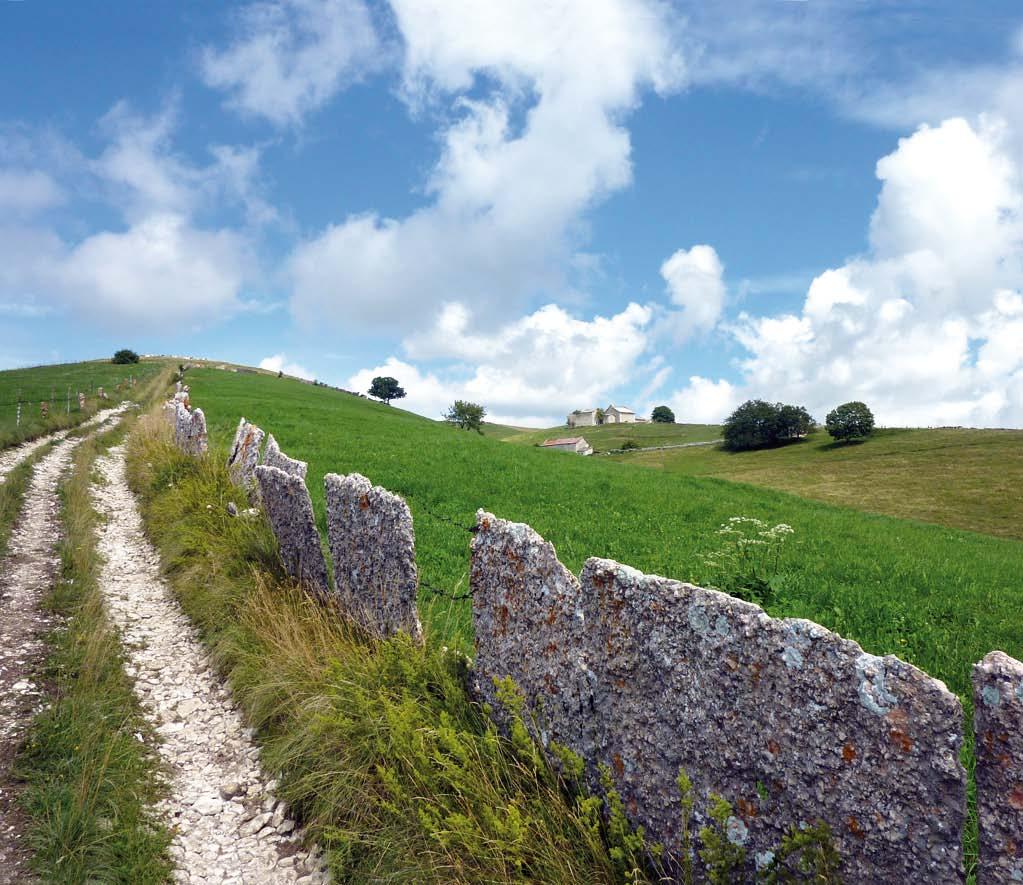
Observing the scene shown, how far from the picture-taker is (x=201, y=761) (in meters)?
5.52

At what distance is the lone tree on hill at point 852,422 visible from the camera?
89.7 m

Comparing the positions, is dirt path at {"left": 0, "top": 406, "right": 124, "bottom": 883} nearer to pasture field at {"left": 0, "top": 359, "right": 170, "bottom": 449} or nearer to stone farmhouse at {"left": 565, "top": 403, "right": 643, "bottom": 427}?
pasture field at {"left": 0, "top": 359, "right": 170, "bottom": 449}

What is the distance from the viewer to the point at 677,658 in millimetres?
3326

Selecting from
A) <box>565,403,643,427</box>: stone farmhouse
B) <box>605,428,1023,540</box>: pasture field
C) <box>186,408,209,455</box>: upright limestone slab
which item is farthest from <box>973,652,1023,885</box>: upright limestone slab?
<box>565,403,643,427</box>: stone farmhouse

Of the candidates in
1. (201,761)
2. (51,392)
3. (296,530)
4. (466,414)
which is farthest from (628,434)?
(201,761)

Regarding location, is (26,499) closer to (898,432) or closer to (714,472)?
(714,472)

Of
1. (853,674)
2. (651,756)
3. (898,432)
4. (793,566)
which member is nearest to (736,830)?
(651,756)

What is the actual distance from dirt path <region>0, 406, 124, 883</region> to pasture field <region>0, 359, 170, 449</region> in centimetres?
1202

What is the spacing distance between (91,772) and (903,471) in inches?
3119

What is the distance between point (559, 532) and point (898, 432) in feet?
313

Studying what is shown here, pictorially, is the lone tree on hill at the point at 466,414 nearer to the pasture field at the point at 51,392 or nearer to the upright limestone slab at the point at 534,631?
the pasture field at the point at 51,392

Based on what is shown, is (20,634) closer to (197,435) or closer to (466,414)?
(197,435)

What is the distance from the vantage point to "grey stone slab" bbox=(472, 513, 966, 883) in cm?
259

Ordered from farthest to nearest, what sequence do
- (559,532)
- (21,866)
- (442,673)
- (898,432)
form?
(898,432) → (559,532) → (442,673) → (21,866)
